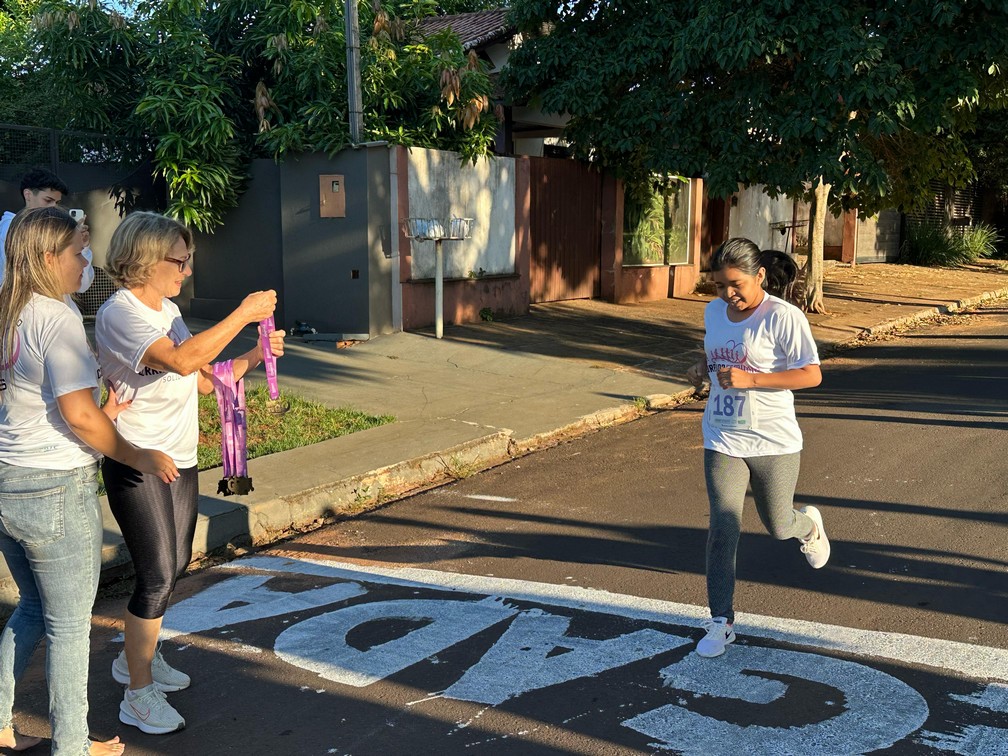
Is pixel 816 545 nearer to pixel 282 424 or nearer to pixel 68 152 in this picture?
pixel 282 424

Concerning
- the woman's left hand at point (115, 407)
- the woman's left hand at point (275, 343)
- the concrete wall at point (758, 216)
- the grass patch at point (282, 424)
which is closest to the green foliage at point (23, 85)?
the grass patch at point (282, 424)

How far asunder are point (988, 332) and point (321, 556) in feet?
42.5

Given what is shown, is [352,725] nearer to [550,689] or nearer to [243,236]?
[550,689]

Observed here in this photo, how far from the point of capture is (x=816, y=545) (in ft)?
15.9

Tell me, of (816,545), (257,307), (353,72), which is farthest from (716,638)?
(353,72)

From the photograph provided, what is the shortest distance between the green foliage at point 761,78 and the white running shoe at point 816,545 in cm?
809

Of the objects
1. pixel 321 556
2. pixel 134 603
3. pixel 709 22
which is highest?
pixel 709 22

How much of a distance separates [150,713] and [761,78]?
38.0 feet

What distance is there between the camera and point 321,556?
586cm

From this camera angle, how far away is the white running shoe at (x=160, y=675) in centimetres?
400

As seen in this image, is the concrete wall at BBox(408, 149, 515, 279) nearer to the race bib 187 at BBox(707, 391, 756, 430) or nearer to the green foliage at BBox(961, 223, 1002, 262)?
the race bib 187 at BBox(707, 391, 756, 430)

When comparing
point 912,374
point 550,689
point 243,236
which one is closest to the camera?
point 550,689

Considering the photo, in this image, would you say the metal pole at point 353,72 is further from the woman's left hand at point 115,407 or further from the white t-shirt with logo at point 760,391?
the woman's left hand at point 115,407

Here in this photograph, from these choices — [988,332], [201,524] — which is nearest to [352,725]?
[201,524]
